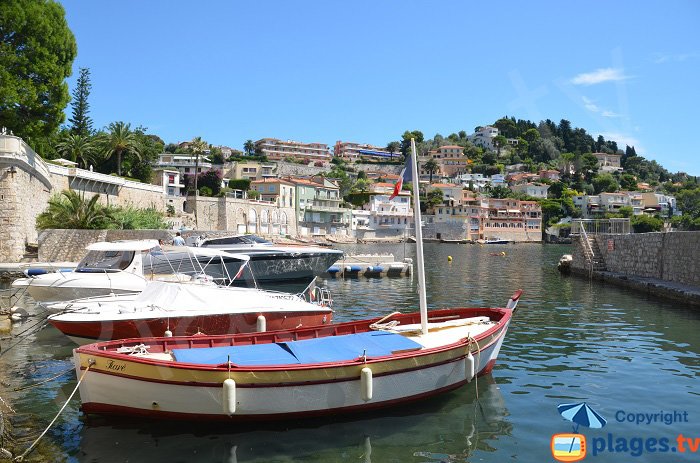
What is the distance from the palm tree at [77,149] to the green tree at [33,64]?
96.6ft

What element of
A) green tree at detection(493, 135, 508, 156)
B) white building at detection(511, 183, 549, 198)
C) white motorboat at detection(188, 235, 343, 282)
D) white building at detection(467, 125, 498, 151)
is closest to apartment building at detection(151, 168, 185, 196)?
white motorboat at detection(188, 235, 343, 282)

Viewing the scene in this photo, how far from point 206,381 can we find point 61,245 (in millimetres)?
27825

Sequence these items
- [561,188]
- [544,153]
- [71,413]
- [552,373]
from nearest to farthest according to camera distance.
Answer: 1. [71,413]
2. [552,373]
3. [561,188]
4. [544,153]

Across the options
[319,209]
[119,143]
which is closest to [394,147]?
[319,209]

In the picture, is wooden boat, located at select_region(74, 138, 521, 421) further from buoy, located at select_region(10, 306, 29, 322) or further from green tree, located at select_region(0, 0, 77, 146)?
green tree, located at select_region(0, 0, 77, 146)

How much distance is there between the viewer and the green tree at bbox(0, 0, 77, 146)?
1144 inches

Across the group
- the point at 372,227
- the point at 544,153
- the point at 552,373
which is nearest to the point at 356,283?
the point at 552,373

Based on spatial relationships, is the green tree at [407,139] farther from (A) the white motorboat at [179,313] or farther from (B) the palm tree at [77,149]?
(A) the white motorboat at [179,313]

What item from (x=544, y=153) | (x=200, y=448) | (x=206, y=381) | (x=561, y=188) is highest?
(x=544, y=153)

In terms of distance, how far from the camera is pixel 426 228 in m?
117

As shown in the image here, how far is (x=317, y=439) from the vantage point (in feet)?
27.5

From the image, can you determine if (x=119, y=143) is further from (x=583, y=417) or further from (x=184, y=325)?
(x=583, y=417)

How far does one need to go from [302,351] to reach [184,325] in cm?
450

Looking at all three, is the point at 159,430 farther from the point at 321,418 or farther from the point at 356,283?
the point at 356,283
